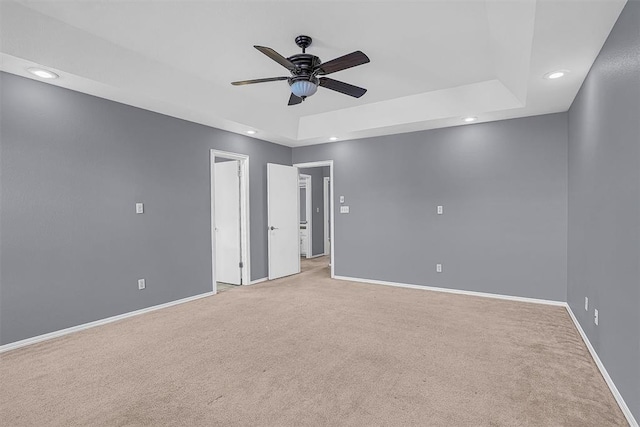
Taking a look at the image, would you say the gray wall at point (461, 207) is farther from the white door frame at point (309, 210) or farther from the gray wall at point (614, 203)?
the white door frame at point (309, 210)

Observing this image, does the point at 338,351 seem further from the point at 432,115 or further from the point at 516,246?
the point at 432,115

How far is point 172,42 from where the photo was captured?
3123 millimetres

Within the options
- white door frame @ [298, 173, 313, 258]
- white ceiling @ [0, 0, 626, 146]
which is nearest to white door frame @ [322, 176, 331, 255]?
white door frame @ [298, 173, 313, 258]

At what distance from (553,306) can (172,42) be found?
5.35 metres

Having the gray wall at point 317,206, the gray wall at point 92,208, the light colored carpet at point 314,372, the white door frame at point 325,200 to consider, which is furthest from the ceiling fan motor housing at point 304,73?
the white door frame at point 325,200

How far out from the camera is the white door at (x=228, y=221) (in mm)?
5523

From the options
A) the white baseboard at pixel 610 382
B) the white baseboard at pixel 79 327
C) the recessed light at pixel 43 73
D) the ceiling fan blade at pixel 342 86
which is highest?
the recessed light at pixel 43 73

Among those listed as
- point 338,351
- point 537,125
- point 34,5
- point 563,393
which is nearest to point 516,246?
point 537,125

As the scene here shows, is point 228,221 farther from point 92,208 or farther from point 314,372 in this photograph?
point 314,372

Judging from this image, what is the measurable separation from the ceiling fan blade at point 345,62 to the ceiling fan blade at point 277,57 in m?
0.25

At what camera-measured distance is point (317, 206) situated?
8523mm

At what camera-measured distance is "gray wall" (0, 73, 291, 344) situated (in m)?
2.99

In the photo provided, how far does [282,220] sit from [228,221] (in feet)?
3.20

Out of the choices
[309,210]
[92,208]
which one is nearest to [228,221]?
[92,208]
